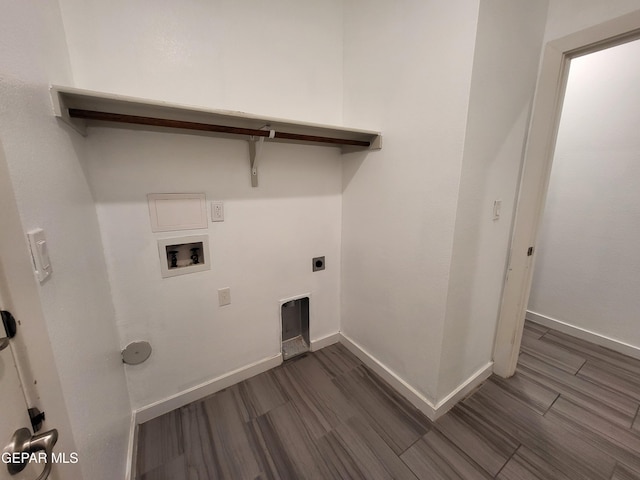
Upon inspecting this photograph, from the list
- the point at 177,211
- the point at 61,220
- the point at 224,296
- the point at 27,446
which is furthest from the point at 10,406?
the point at 224,296

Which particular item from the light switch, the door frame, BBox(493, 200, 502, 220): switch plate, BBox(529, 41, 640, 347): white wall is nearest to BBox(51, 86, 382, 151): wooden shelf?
the light switch

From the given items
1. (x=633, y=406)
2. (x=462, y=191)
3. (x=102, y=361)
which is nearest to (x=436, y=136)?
(x=462, y=191)

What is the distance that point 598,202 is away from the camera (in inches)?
82.0

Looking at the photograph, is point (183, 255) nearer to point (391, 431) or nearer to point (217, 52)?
point (217, 52)

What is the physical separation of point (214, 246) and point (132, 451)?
1111 mm

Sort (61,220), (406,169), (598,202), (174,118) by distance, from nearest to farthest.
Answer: (61,220) → (174,118) → (406,169) → (598,202)

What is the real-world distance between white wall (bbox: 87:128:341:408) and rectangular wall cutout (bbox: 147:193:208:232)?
0.03m

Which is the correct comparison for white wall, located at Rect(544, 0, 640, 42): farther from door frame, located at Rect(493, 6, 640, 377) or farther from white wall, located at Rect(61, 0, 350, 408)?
white wall, located at Rect(61, 0, 350, 408)

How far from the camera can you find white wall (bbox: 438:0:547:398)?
117 cm

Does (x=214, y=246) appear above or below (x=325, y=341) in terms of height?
above

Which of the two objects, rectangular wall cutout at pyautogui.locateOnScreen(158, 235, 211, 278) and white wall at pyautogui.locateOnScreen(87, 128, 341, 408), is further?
rectangular wall cutout at pyautogui.locateOnScreen(158, 235, 211, 278)

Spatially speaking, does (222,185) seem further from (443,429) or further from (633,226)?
(633,226)

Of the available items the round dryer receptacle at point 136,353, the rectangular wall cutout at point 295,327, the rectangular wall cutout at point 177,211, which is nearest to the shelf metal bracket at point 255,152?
the rectangular wall cutout at point 177,211

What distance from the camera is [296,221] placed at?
1799 mm
